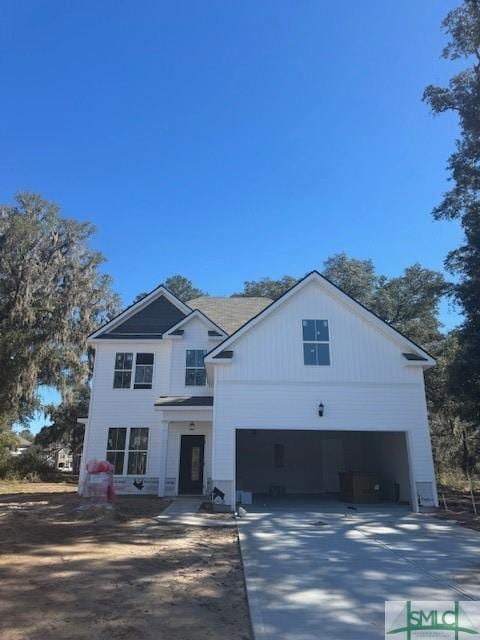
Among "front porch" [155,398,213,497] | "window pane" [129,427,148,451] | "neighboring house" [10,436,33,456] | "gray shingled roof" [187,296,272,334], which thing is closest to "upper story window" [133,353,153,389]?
"window pane" [129,427,148,451]

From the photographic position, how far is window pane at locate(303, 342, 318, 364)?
14.2 m

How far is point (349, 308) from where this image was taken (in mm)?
14758

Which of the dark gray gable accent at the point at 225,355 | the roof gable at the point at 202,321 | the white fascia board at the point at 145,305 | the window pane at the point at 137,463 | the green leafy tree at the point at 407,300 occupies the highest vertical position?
the green leafy tree at the point at 407,300

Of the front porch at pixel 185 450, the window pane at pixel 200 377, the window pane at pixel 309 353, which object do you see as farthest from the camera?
the window pane at pixel 200 377

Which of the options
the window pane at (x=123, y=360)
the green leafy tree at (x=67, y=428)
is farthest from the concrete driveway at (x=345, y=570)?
the green leafy tree at (x=67, y=428)

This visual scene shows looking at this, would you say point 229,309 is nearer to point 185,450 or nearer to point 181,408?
point 181,408

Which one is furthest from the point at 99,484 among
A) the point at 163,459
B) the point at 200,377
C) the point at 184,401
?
the point at 200,377

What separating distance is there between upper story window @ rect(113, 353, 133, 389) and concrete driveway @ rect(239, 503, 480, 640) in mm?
8873

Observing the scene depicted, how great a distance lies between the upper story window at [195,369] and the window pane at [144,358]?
62.8 inches

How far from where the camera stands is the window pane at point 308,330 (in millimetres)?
14477

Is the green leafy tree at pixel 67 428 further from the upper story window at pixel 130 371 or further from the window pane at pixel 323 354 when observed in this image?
the window pane at pixel 323 354

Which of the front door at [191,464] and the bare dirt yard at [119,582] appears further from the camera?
the front door at [191,464]

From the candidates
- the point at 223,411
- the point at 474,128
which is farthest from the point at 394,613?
the point at 474,128

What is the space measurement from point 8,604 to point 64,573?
1330mm
